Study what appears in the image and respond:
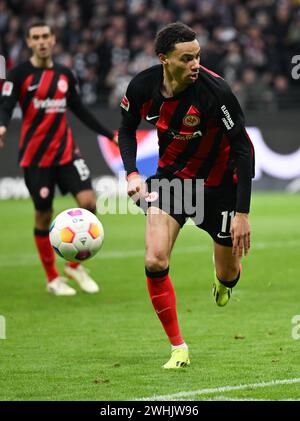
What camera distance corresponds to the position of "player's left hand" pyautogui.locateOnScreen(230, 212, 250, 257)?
20.9ft

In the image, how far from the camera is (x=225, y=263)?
731cm

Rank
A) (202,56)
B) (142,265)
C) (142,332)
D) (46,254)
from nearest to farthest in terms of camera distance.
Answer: (142,332), (46,254), (142,265), (202,56)

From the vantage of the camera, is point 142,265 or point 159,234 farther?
point 142,265

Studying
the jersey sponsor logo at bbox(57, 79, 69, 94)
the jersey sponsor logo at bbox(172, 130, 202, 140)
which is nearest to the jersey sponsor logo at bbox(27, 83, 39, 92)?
the jersey sponsor logo at bbox(57, 79, 69, 94)

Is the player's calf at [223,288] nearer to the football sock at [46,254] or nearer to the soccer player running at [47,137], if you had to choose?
the soccer player running at [47,137]

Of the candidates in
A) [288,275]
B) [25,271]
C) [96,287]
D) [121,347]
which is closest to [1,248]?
[25,271]

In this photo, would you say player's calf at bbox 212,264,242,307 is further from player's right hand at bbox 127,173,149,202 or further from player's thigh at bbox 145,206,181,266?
player's right hand at bbox 127,173,149,202

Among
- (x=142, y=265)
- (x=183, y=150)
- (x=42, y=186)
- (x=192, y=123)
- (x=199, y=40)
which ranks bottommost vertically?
(x=142, y=265)

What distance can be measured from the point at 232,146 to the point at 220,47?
15958 millimetres

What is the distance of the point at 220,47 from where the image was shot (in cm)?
2211

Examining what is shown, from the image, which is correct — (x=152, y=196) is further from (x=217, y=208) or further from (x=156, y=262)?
(x=217, y=208)

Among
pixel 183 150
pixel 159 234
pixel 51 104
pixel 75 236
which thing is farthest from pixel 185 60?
pixel 51 104

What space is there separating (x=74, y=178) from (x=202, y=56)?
11537 mm

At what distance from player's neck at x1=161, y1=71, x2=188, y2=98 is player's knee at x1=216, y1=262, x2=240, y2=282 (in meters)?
1.45
